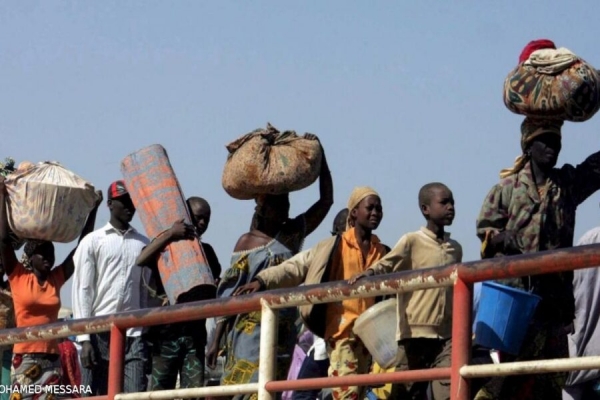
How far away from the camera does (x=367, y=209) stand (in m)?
7.77

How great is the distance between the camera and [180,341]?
8.62 meters

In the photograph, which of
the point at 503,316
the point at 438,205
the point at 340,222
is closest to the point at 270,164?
the point at 438,205

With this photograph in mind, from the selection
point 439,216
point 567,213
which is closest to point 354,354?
point 439,216

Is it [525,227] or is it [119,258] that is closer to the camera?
[525,227]

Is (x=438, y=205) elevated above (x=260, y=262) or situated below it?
above

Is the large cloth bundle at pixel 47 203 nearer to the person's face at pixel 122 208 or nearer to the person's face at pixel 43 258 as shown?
the person's face at pixel 43 258

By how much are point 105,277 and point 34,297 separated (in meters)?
0.52

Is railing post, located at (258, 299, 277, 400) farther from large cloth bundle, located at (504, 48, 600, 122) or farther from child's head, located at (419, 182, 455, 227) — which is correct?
large cloth bundle, located at (504, 48, 600, 122)

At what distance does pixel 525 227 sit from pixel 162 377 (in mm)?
2706

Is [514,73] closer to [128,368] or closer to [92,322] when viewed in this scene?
[92,322]

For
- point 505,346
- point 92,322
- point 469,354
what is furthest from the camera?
point 92,322

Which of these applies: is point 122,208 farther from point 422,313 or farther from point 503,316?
point 503,316

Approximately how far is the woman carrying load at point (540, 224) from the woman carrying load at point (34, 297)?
3.47 metres

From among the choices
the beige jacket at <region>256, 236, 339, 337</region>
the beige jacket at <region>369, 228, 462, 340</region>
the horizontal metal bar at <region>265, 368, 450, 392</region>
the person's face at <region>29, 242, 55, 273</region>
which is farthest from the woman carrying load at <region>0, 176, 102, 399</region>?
the horizontal metal bar at <region>265, 368, 450, 392</region>
